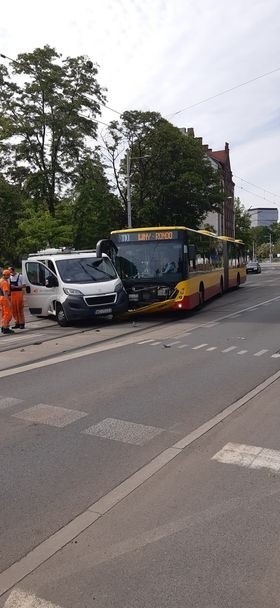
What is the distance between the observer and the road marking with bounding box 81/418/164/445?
216 inches

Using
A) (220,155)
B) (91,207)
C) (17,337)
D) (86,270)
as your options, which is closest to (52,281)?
(86,270)

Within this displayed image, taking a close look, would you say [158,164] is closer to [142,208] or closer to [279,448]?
[142,208]

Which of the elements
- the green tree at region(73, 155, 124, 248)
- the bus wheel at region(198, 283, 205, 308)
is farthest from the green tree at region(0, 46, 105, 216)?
the bus wheel at region(198, 283, 205, 308)

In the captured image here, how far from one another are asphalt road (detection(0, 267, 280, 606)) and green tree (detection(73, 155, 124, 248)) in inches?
755

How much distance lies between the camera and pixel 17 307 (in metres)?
15.5

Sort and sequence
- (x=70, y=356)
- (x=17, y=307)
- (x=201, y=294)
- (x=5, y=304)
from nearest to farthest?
(x=70, y=356) < (x=5, y=304) < (x=17, y=307) < (x=201, y=294)

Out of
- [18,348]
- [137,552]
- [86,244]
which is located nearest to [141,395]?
[137,552]

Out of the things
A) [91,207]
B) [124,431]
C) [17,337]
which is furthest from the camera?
[91,207]

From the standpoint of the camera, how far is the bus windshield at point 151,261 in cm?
1653

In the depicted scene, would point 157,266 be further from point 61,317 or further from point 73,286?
point 61,317

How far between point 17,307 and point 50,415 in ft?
31.2

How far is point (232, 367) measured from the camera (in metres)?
8.96

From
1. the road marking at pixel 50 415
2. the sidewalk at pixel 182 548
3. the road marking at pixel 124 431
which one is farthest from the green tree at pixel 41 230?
the sidewalk at pixel 182 548

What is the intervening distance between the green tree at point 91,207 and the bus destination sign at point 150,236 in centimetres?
1320
